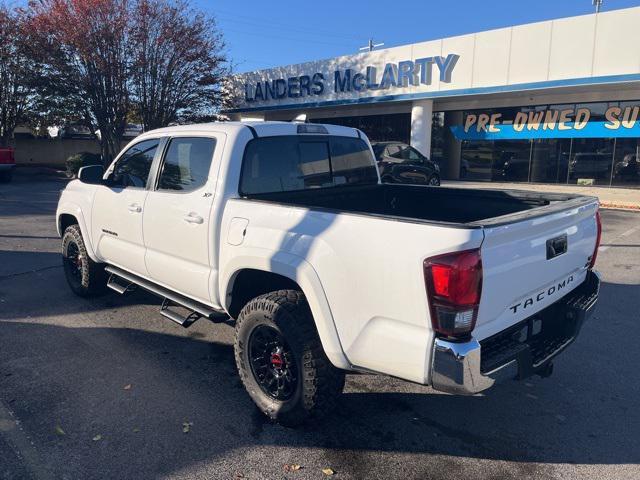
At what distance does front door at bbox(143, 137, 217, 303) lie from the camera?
3887mm

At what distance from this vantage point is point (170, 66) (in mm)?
22234

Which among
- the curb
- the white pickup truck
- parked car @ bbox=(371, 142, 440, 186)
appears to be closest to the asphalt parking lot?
the white pickup truck

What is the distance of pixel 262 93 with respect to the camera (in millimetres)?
27484

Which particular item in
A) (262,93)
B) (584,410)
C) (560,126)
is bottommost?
(584,410)

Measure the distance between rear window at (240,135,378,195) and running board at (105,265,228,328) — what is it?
98 centimetres

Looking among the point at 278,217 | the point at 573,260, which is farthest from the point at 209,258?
the point at 573,260

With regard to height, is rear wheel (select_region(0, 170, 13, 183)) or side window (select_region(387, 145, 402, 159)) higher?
side window (select_region(387, 145, 402, 159))

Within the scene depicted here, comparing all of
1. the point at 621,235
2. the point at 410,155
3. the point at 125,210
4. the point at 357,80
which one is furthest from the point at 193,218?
the point at 357,80

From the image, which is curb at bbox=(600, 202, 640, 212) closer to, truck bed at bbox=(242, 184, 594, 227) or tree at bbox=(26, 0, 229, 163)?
truck bed at bbox=(242, 184, 594, 227)

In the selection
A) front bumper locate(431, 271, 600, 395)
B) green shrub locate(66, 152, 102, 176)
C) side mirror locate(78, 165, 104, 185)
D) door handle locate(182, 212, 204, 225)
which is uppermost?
side mirror locate(78, 165, 104, 185)

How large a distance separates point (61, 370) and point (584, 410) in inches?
158

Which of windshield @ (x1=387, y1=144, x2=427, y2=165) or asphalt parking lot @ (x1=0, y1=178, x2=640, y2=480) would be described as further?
windshield @ (x1=387, y1=144, x2=427, y2=165)

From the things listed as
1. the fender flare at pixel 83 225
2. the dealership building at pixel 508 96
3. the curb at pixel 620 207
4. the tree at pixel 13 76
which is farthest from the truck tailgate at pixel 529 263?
the tree at pixel 13 76

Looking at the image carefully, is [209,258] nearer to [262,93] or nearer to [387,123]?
[387,123]
